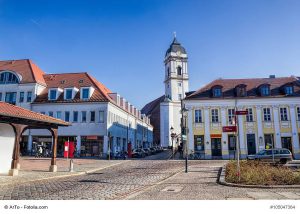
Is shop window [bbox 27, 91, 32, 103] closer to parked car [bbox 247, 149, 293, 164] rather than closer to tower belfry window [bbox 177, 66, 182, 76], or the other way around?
parked car [bbox 247, 149, 293, 164]

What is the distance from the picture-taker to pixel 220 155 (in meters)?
32.7

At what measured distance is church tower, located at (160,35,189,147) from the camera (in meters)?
63.1

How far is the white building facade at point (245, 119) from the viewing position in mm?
32375

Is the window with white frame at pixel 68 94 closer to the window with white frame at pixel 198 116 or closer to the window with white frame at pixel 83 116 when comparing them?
the window with white frame at pixel 83 116

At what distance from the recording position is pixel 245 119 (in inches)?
1310

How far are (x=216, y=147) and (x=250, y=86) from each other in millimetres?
9120

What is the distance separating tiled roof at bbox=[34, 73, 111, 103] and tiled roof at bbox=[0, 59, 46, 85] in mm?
1359

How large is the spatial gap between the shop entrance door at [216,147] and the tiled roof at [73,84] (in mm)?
14223

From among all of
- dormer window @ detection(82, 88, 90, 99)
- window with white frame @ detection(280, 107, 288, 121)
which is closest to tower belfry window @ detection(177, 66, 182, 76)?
dormer window @ detection(82, 88, 90, 99)

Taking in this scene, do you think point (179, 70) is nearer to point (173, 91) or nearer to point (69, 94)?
point (173, 91)

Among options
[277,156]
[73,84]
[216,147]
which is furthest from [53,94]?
[277,156]
